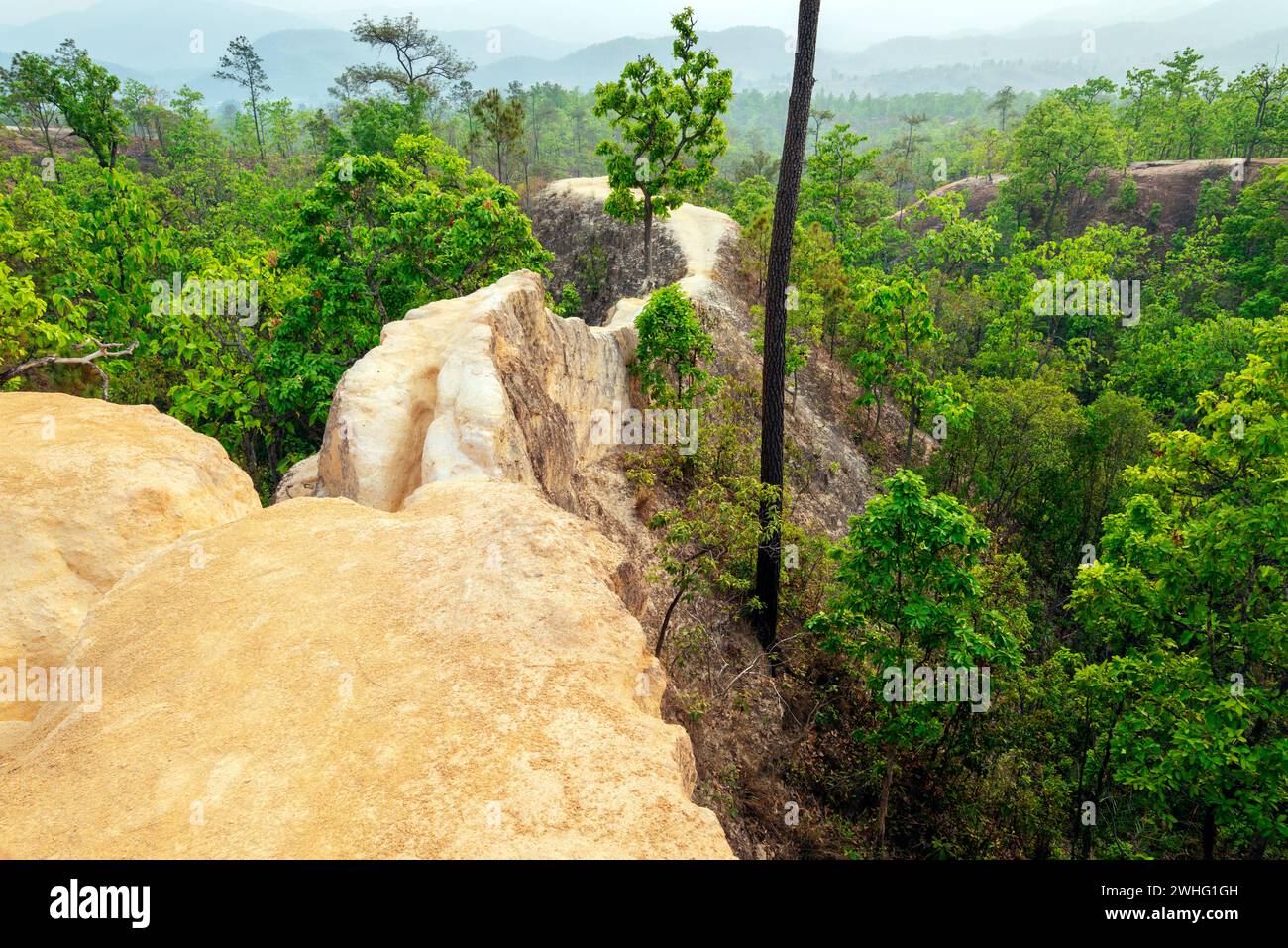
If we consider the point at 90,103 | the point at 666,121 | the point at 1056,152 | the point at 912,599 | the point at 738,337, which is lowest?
the point at 912,599

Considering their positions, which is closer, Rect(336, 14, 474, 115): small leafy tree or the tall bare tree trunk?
the tall bare tree trunk

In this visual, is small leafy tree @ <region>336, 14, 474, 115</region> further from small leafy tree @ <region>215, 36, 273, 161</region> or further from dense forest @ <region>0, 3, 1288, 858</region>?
small leafy tree @ <region>215, 36, 273, 161</region>

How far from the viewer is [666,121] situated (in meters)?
27.6

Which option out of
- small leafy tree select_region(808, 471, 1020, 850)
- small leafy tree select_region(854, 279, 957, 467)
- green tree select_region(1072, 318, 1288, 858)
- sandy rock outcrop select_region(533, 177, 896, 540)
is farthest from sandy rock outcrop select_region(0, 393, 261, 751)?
small leafy tree select_region(854, 279, 957, 467)

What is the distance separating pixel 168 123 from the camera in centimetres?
8194

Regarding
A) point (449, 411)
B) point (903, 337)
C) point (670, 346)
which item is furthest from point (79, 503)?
point (903, 337)

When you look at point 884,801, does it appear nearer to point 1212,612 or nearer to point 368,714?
point 1212,612

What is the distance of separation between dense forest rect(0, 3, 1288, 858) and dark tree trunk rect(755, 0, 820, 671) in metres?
0.49

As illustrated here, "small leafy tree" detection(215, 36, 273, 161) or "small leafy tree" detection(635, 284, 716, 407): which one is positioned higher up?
"small leafy tree" detection(215, 36, 273, 161)

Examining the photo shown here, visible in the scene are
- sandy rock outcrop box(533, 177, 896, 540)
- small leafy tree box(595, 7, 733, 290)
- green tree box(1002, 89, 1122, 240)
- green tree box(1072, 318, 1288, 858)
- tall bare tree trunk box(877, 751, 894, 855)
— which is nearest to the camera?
green tree box(1072, 318, 1288, 858)

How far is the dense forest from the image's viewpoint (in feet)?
38.5

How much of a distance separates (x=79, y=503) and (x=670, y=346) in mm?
14475

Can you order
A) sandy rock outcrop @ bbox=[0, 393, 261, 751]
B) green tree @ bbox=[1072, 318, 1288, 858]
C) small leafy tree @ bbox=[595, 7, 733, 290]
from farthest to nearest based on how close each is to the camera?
small leafy tree @ bbox=[595, 7, 733, 290]
green tree @ bbox=[1072, 318, 1288, 858]
sandy rock outcrop @ bbox=[0, 393, 261, 751]
